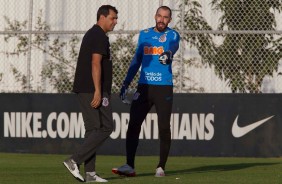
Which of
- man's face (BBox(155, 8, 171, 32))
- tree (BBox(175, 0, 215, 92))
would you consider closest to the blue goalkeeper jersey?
man's face (BBox(155, 8, 171, 32))

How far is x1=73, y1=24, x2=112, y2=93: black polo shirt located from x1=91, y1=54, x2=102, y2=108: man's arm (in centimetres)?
8

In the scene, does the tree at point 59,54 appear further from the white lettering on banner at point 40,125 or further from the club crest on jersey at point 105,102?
the club crest on jersey at point 105,102

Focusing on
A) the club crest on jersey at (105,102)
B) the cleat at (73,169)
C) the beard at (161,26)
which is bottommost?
the cleat at (73,169)

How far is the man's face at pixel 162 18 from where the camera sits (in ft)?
42.0

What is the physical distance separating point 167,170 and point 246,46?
5020 millimetres

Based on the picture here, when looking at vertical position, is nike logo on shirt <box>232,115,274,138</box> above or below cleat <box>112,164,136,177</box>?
above

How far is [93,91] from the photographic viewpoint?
1166 cm

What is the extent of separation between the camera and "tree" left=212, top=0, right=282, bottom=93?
60.3 ft

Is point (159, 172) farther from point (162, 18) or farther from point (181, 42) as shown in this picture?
point (181, 42)

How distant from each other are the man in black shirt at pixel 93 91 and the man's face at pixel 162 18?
1121 millimetres

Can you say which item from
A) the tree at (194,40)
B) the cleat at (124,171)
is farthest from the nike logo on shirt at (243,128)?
the cleat at (124,171)

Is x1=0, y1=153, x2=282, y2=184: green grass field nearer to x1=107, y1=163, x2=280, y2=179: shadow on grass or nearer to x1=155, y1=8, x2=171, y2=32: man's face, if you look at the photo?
x1=107, y1=163, x2=280, y2=179: shadow on grass

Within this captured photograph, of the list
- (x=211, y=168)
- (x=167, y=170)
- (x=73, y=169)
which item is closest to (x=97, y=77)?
(x=73, y=169)

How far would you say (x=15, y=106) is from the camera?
18672 mm
